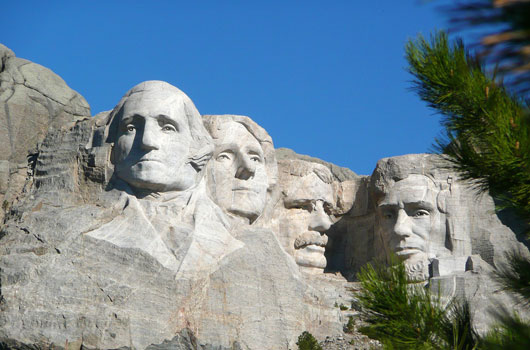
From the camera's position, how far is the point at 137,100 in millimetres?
15203

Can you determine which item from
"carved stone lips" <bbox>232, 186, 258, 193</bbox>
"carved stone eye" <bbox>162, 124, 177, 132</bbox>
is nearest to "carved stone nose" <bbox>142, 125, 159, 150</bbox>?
"carved stone eye" <bbox>162, 124, 177, 132</bbox>

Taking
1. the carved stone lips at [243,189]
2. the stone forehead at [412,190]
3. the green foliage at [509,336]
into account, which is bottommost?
the green foliage at [509,336]

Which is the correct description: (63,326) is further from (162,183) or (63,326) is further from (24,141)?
(24,141)

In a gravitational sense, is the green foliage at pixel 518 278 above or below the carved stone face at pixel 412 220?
below

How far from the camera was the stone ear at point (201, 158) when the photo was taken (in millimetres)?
15373

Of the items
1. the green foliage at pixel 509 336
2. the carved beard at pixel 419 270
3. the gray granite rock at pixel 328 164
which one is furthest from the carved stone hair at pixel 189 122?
the green foliage at pixel 509 336

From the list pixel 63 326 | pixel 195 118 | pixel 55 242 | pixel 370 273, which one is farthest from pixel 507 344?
pixel 195 118

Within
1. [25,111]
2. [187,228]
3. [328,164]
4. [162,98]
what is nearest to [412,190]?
[328,164]

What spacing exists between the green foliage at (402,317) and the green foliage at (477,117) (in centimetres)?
102

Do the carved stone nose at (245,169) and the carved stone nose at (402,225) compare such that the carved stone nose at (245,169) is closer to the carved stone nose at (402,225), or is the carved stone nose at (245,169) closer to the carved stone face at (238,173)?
the carved stone face at (238,173)

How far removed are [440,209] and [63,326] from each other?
7.15m

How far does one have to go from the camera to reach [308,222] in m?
18.0

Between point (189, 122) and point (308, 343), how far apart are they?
3695mm

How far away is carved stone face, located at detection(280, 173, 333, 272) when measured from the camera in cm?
1772
